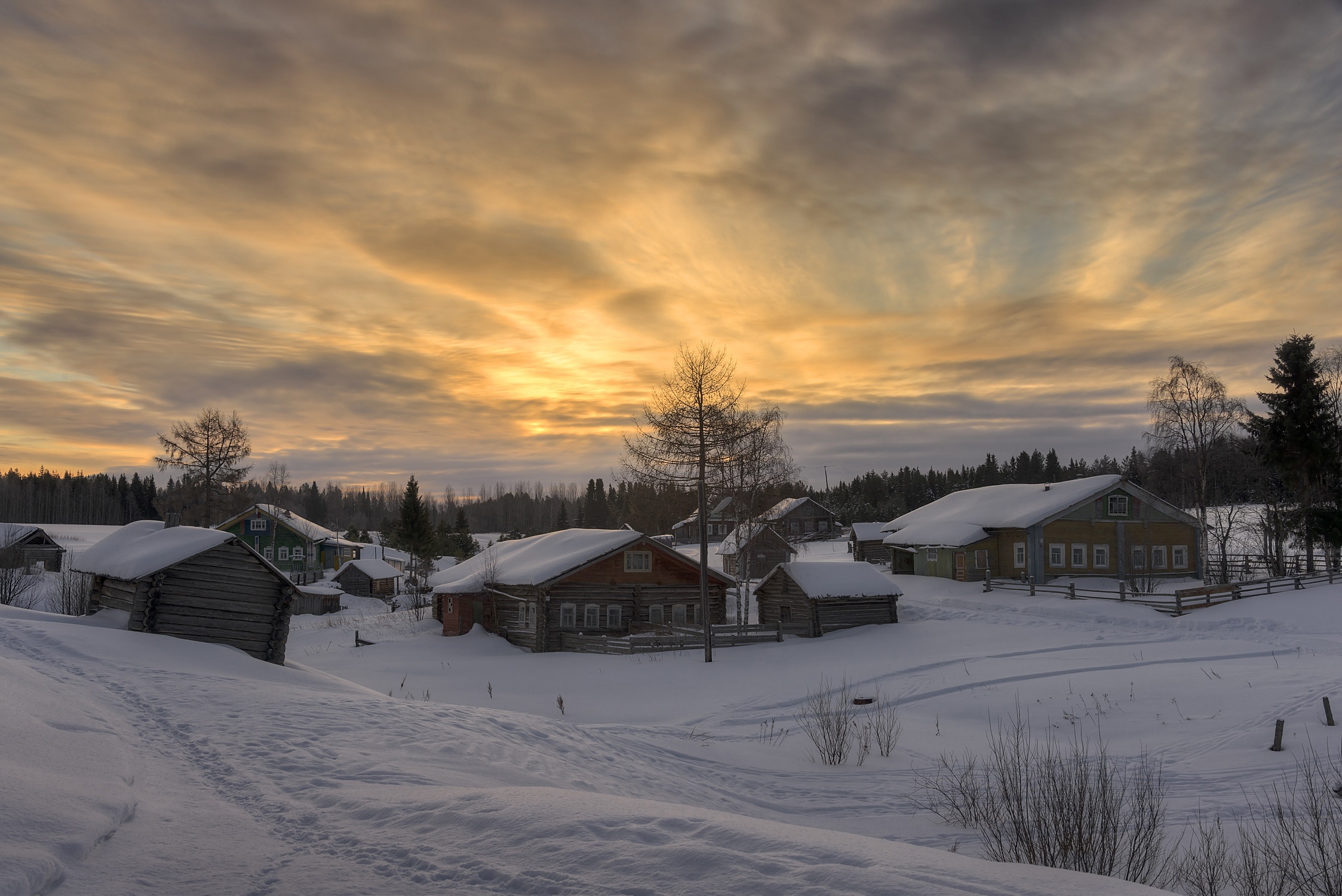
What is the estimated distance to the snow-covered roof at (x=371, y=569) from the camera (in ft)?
248

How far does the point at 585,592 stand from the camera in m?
37.9

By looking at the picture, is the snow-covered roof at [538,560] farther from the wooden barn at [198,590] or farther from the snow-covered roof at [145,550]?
the snow-covered roof at [145,550]

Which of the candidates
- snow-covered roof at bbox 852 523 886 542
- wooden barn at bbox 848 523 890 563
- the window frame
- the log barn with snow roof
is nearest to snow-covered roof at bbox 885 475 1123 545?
the log barn with snow roof

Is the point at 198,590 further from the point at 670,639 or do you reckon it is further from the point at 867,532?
the point at 867,532

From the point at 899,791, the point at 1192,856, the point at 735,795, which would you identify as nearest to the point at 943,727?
the point at 899,791

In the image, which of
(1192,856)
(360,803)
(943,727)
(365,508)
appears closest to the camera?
(360,803)

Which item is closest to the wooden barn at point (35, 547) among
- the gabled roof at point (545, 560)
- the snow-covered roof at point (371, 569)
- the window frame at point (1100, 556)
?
the snow-covered roof at point (371, 569)

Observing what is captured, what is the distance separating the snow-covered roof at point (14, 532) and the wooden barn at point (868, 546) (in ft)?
204

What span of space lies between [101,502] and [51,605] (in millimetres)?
125768

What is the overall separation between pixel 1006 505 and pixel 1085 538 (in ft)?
18.4

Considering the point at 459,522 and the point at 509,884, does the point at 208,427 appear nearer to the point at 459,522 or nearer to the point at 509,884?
the point at 459,522

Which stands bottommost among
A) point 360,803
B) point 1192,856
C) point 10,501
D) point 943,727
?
point 943,727

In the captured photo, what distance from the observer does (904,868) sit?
5.67 meters

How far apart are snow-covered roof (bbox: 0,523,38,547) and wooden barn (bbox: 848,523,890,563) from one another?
6204cm
